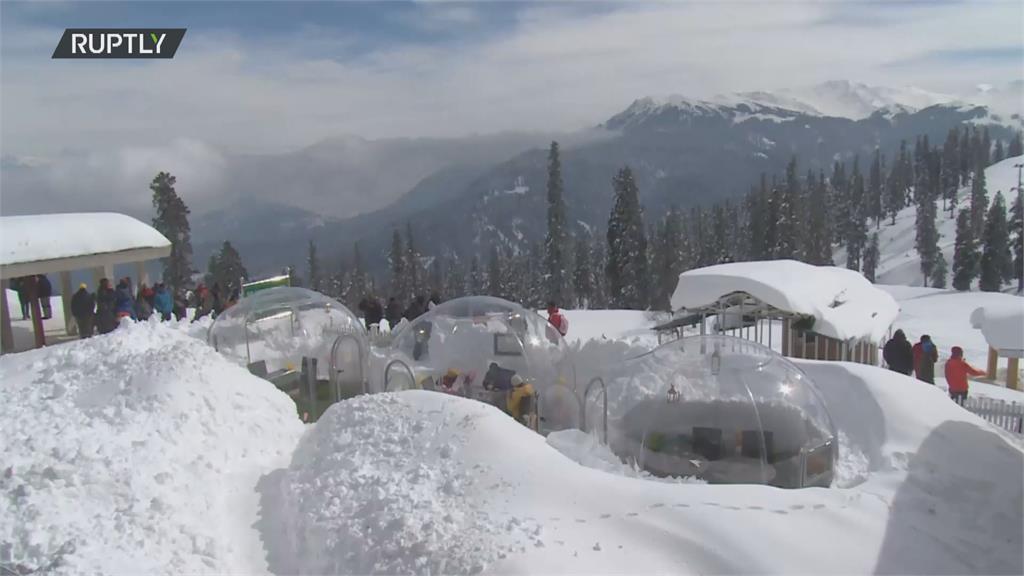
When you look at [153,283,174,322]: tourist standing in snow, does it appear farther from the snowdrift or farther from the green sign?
Answer: the snowdrift

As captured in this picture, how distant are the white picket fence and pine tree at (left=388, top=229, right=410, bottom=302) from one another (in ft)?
191

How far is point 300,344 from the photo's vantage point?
13.0 m

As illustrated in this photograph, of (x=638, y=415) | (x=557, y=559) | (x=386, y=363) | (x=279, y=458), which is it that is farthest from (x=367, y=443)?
(x=386, y=363)

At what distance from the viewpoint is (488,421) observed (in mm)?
7844

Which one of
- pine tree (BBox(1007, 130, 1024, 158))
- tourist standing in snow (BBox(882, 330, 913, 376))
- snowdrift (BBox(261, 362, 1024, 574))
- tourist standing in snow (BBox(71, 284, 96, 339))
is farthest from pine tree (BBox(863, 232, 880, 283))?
tourist standing in snow (BBox(71, 284, 96, 339))

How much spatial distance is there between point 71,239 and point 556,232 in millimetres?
40058

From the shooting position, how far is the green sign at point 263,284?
17097 mm

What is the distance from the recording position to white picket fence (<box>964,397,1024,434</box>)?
12977 millimetres

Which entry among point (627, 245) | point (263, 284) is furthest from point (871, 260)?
point (263, 284)

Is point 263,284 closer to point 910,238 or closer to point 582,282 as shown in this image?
point 582,282

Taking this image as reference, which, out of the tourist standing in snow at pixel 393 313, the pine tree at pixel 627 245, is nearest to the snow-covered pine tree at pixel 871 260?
the pine tree at pixel 627 245

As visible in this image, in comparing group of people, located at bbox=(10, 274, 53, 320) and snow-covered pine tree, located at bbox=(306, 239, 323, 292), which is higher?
group of people, located at bbox=(10, 274, 53, 320)

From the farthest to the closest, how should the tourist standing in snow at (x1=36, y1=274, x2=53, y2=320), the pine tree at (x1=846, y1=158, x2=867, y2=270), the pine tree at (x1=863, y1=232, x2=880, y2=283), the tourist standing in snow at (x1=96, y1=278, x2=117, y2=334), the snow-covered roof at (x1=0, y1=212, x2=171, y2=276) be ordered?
1. the pine tree at (x1=846, y1=158, x2=867, y2=270)
2. the pine tree at (x1=863, y1=232, x2=880, y2=283)
3. the tourist standing in snow at (x1=36, y1=274, x2=53, y2=320)
4. the snow-covered roof at (x1=0, y1=212, x2=171, y2=276)
5. the tourist standing in snow at (x1=96, y1=278, x2=117, y2=334)

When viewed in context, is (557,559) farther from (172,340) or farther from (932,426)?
(172,340)
